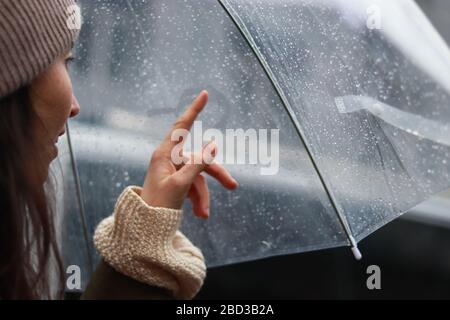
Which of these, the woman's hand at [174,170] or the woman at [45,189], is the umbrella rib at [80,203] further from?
the woman's hand at [174,170]

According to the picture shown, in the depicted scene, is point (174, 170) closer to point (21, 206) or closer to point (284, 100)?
point (284, 100)

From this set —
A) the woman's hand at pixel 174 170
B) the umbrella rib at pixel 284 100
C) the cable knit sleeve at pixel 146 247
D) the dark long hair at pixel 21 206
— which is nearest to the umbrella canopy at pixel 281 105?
the umbrella rib at pixel 284 100

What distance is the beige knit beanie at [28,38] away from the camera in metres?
1.49

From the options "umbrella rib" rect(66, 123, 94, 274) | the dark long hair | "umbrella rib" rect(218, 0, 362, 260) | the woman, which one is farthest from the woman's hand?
"umbrella rib" rect(66, 123, 94, 274)

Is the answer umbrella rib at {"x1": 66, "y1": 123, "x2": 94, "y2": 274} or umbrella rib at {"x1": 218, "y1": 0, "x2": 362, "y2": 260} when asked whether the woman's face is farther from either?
umbrella rib at {"x1": 66, "y1": 123, "x2": 94, "y2": 274}

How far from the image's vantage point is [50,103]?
5.33 ft

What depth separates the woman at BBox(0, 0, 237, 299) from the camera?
1516 millimetres

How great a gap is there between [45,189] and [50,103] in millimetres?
186

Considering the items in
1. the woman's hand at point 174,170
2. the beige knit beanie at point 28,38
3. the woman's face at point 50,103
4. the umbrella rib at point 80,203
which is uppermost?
the beige knit beanie at point 28,38

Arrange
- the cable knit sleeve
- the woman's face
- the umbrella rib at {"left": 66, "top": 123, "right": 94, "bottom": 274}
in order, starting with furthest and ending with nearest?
the umbrella rib at {"left": 66, "top": 123, "right": 94, "bottom": 274}
the cable knit sleeve
the woman's face

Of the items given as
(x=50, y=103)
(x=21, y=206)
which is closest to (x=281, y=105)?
(x=50, y=103)

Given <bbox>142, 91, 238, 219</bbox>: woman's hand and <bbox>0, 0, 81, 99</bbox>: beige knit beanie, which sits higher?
<bbox>0, 0, 81, 99</bbox>: beige knit beanie

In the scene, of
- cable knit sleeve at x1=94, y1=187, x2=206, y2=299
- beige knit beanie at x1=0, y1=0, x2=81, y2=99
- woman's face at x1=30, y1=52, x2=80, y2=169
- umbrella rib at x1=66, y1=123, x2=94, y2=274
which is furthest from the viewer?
umbrella rib at x1=66, y1=123, x2=94, y2=274
